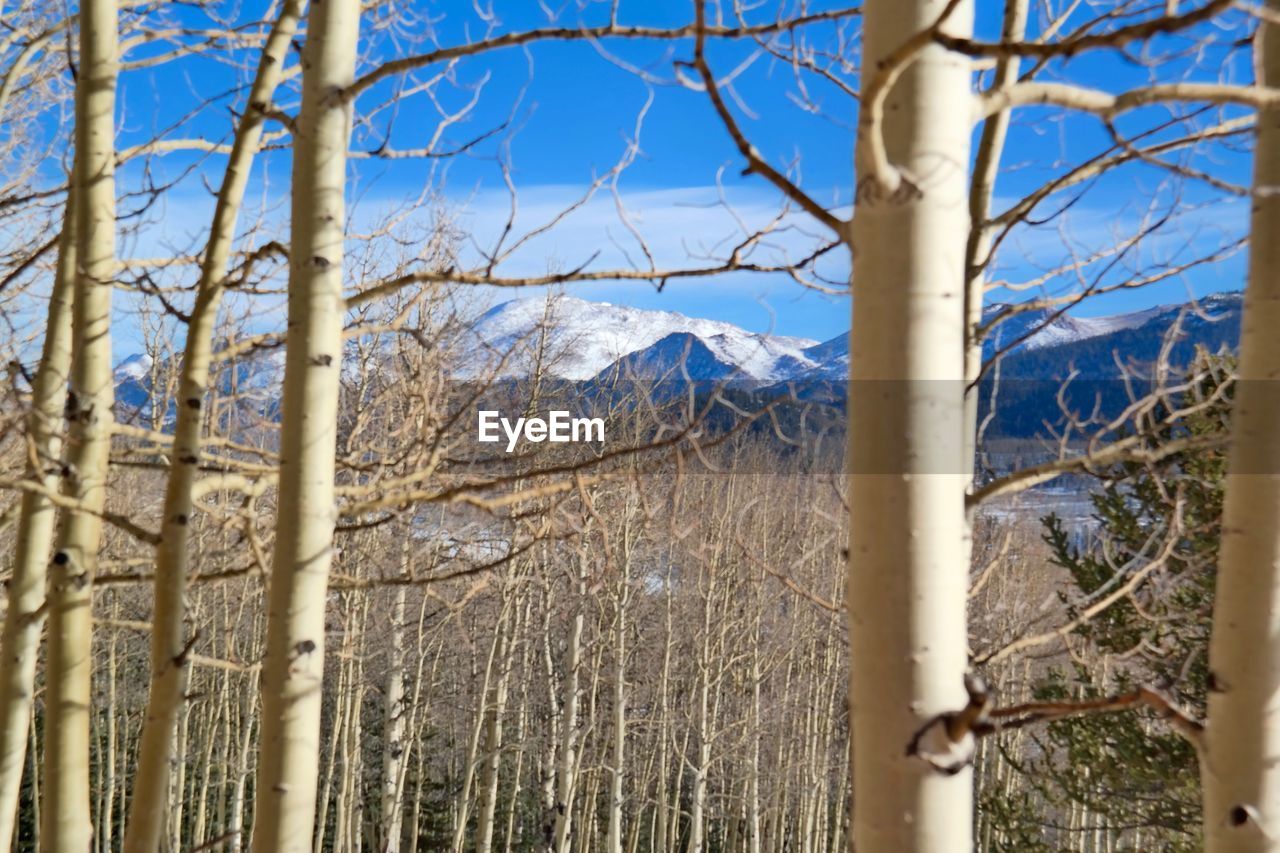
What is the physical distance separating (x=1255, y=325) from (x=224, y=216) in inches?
109

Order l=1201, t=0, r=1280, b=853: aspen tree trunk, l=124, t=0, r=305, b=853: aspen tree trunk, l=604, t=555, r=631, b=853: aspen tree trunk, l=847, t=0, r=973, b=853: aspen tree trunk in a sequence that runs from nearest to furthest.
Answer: l=847, t=0, r=973, b=853: aspen tree trunk
l=1201, t=0, r=1280, b=853: aspen tree trunk
l=124, t=0, r=305, b=853: aspen tree trunk
l=604, t=555, r=631, b=853: aspen tree trunk

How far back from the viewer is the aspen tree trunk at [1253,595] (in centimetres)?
204

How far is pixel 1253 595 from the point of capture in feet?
6.82

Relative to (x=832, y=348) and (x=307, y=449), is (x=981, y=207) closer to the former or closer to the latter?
(x=307, y=449)

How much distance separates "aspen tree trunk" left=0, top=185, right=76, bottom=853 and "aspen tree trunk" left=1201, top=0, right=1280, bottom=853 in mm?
3057

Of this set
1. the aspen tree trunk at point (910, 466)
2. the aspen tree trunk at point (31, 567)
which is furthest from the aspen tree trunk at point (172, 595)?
the aspen tree trunk at point (910, 466)

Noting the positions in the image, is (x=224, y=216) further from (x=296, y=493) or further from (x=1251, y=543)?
(x=1251, y=543)

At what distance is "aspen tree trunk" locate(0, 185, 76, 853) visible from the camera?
10.4 feet

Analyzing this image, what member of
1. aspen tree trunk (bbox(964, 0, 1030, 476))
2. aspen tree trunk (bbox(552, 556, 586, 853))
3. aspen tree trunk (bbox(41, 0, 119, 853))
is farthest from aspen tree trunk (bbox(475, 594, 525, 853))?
aspen tree trunk (bbox(964, 0, 1030, 476))

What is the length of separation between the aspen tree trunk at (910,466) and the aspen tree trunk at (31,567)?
2589 millimetres

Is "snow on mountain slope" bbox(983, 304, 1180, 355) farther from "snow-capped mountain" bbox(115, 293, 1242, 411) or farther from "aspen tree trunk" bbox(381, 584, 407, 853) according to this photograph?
"aspen tree trunk" bbox(381, 584, 407, 853)

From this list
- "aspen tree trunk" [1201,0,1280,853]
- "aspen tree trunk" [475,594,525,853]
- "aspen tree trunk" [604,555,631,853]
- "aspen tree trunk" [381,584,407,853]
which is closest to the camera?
"aspen tree trunk" [1201,0,1280,853]

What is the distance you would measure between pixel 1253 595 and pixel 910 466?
3.92 ft

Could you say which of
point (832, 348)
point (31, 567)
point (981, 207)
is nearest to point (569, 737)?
point (832, 348)
